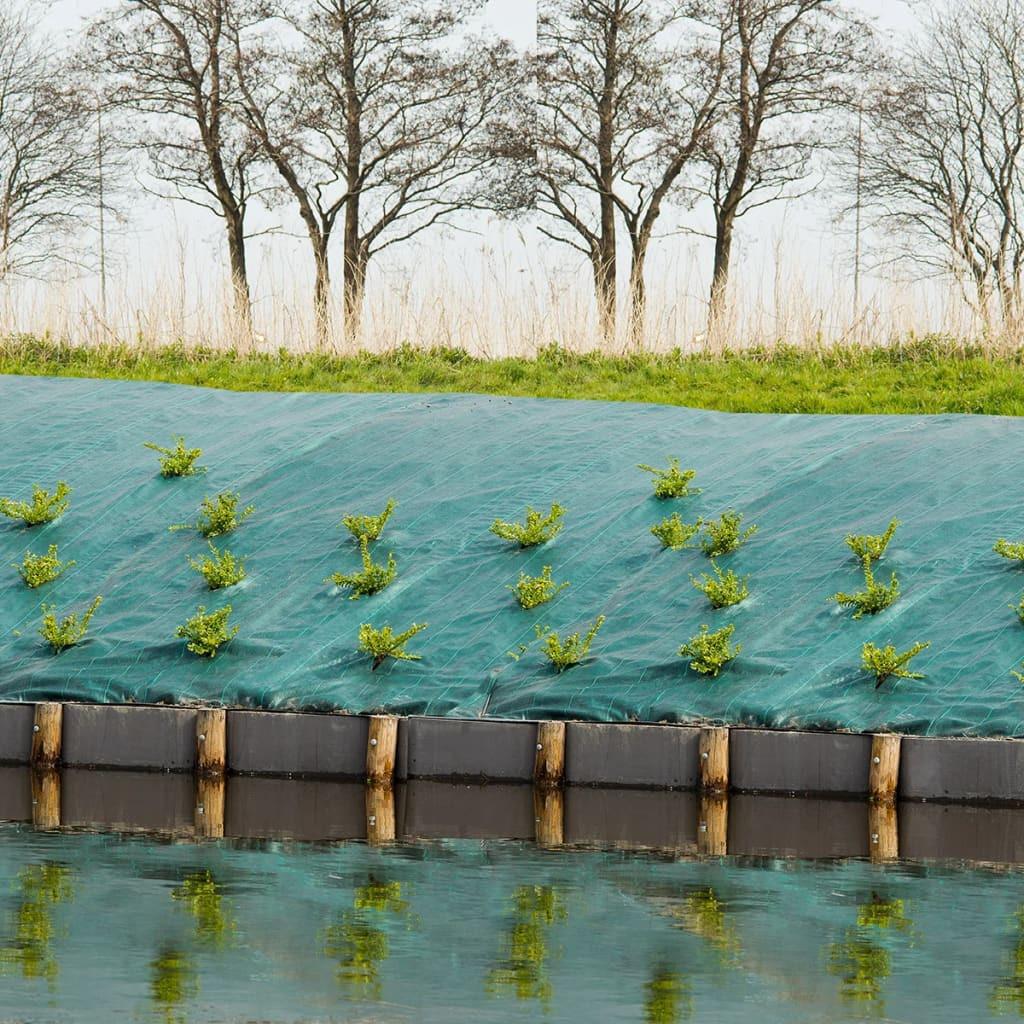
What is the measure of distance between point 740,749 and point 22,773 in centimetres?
339

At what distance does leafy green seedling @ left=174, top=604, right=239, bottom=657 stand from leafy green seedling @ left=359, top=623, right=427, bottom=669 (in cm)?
73

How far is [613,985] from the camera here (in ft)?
14.5

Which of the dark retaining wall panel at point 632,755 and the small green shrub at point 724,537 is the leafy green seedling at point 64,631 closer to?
the dark retaining wall panel at point 632,755

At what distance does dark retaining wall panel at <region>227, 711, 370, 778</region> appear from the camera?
7.77 meters

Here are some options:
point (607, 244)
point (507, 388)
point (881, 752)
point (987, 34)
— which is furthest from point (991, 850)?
point (987, 34)

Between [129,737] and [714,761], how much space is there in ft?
9.25

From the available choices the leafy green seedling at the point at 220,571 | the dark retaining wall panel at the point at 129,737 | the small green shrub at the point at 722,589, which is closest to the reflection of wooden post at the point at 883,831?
the small green shrub at the point at 722,589

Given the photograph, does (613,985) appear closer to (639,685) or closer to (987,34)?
(639,685)

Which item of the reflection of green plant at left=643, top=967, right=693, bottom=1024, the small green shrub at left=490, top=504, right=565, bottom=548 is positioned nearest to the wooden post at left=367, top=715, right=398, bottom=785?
the small green shrub at left=490, top=504, right=565, bottom=548

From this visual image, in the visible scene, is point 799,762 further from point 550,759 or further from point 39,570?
point 39,570

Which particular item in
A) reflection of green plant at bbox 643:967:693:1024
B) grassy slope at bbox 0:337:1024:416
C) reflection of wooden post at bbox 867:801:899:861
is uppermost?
grassy slope at bbox 0:337:1024:416

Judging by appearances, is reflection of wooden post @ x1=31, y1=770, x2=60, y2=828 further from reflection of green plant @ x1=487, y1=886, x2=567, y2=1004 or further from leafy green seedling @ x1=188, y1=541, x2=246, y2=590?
reflection of green plant @ x1=487, y1=886, x2=567, y2=1004

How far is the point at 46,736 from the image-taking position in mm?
7941

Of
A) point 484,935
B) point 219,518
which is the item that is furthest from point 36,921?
point 219,518
